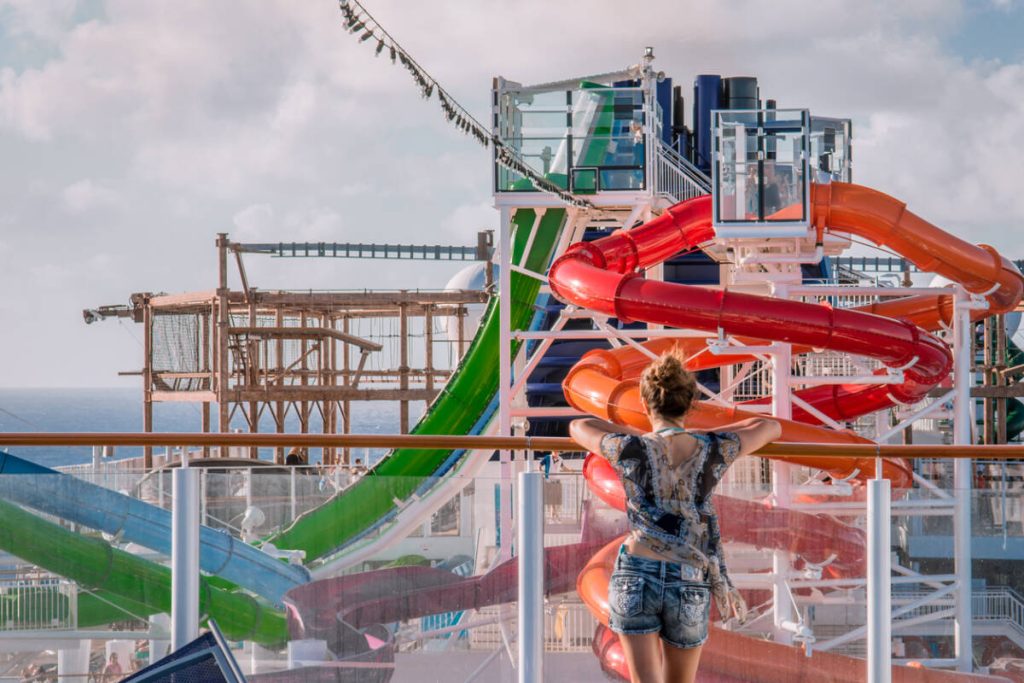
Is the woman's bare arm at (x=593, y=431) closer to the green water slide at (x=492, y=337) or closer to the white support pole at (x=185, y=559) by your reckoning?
the white support pole at (x=185, y=559)

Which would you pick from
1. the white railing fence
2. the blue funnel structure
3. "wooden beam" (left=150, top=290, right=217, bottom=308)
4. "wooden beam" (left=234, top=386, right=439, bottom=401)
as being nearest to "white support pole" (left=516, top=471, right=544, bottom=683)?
the blue funnel structure

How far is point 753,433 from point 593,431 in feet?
1.49

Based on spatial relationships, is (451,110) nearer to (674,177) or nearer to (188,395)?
(674,177)

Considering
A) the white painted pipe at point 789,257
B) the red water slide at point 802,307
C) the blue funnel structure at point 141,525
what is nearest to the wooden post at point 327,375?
the red water slide at point 802,307

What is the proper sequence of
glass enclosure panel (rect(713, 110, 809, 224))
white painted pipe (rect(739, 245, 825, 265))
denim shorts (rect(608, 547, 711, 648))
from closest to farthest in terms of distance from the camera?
denim shorts (rect(608, 547, 711, 648)) < glass enclosure panel (rect(713, 110, 809, 224)) < white painted pipe (rect(739, 245, 825, 265))

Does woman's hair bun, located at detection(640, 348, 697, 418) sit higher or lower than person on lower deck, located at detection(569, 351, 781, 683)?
higher

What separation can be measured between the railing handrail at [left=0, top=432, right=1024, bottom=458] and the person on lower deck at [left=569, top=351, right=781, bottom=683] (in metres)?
0.58

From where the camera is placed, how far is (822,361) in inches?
626

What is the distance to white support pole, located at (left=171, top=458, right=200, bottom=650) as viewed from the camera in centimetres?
445

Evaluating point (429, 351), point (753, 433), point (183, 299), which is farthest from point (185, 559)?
point (183, 299)

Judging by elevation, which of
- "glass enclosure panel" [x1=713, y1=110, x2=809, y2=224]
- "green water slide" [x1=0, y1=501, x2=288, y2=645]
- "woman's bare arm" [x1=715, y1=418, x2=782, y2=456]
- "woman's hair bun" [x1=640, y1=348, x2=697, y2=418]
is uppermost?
"glass enclosure panel" [x1=713, y1=110, x2=809, y2=224]

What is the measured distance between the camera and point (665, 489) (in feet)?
11.6

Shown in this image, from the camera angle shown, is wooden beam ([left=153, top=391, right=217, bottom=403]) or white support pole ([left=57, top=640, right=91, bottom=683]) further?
wooden beam ([left=153, top=391, right=217, bottom=403])

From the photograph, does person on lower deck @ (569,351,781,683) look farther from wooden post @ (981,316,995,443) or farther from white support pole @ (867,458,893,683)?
wooden post @ (981,316,995,443)
